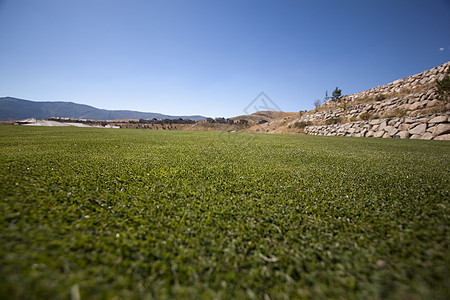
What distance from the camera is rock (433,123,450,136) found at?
367 inches

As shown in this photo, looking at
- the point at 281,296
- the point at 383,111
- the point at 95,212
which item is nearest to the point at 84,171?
the point at 95,212

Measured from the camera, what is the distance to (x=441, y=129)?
9.48 meters

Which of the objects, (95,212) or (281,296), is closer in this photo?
(281,296)

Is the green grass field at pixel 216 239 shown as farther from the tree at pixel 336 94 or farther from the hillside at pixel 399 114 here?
the tree at pixel 336 94

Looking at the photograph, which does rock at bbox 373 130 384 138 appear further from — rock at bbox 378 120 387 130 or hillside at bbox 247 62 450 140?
rock at bbox 378 120 387 130

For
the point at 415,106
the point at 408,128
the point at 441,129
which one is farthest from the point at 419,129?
the point at 415,106

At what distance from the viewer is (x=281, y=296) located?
650 millimetres

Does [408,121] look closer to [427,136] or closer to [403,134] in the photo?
[403,134]

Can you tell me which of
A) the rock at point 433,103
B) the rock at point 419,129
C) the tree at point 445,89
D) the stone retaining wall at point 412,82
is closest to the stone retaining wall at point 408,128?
the rock at point 419,129

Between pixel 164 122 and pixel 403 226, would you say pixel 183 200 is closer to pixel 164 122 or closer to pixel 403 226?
pixel 403 226

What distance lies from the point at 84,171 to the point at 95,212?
1089 millimetres

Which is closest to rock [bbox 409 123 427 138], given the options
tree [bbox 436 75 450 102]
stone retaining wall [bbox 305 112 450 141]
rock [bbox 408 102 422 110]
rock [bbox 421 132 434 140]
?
stone retaining wall [bbox 305 112 450 141]

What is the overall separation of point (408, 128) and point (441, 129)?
145cm

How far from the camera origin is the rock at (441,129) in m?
9.33
